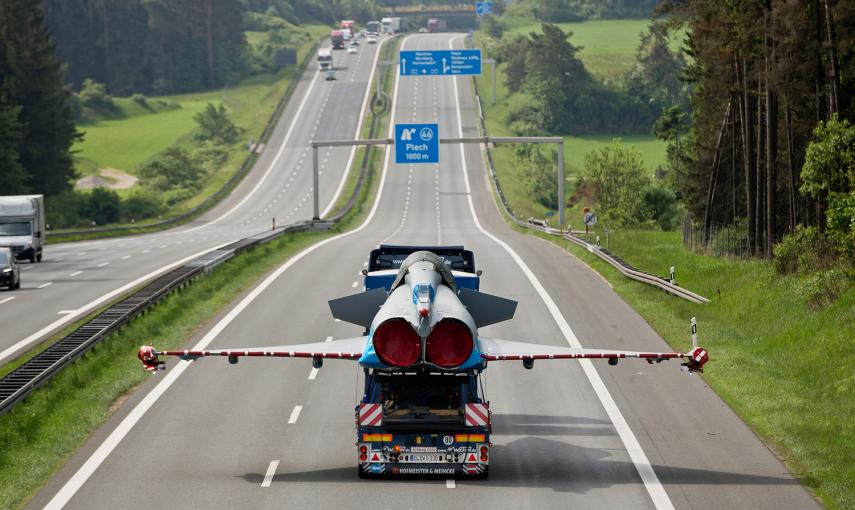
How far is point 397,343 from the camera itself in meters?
17.9

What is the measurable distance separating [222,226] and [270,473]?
8484 centimetres

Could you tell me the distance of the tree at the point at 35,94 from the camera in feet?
331

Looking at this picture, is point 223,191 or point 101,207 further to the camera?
point 223,191

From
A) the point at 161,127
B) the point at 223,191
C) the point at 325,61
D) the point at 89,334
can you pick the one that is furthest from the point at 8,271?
the point at 325,61

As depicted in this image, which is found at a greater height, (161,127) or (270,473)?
(161,127)

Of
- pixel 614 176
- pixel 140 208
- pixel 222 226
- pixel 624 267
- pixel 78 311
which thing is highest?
pixel 614 176

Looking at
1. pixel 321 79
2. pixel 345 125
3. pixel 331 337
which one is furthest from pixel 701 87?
pixel 321 79

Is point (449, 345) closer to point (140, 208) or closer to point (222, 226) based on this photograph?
point (222, 226)

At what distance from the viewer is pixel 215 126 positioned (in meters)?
164

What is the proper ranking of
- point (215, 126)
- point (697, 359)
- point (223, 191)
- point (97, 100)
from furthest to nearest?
1. point (97, 100)
2. point (215, 126)
3. point (223, 191)
4. point (697, 359)

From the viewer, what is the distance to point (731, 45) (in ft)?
170

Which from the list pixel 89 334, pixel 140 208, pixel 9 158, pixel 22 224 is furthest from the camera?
Result: pixel 140 208

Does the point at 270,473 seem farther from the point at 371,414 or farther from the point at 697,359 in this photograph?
the point at 697,359

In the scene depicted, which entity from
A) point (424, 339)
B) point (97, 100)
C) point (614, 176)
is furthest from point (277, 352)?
point (97, 100)
